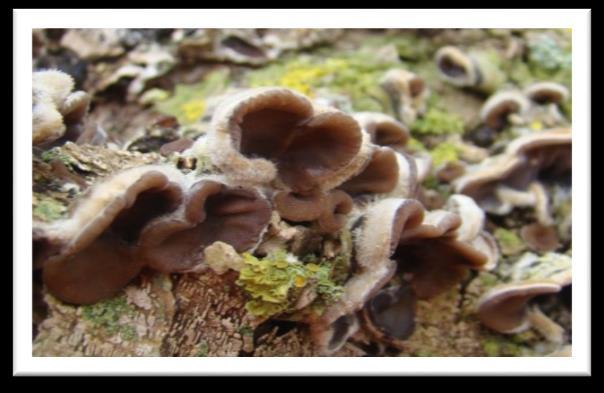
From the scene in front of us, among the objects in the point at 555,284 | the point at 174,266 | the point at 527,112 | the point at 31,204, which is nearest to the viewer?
the point at 31,204

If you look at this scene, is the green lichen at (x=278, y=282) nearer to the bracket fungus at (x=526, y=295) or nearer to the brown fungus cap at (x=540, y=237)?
the bracket fungus at (x=526, y=295)

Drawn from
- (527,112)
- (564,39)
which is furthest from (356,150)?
(564,39)

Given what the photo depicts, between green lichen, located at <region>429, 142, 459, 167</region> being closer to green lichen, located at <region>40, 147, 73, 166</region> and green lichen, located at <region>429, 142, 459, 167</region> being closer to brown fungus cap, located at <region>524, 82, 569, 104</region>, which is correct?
brown fungus cap, located at <region>524, 82, 569, 104</region>

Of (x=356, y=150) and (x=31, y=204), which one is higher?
(x=356, y=150)

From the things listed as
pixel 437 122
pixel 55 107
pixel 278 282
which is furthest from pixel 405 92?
pixel 55 107

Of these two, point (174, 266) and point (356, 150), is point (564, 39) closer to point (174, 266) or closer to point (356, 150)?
point (356, 150)

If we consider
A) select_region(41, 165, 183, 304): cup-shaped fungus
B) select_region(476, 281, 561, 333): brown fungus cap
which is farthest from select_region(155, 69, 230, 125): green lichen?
select_region(476, 281, 561, 333): brown fungus cap

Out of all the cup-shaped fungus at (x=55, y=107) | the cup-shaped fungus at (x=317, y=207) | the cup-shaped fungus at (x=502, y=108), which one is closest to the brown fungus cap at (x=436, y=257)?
the cup-shaped fungus at (x=317, y=207)
